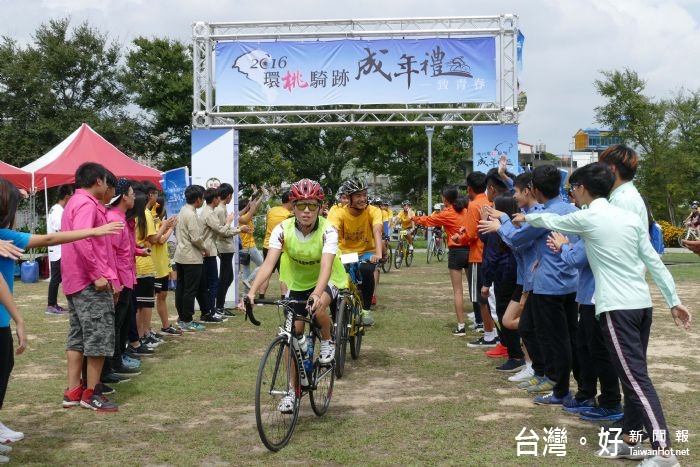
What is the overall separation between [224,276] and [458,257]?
416 centimetres

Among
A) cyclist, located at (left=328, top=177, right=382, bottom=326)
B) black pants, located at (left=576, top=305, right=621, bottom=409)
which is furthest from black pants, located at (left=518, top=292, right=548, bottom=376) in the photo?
cyclist, located at (left=328, top=177, right=382, bottom=326)

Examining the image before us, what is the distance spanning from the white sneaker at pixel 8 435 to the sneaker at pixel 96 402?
768mm

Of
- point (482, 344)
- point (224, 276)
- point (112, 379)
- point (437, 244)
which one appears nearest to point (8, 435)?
point (112, 379)

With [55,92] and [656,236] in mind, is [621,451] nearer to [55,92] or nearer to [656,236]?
[656,236]

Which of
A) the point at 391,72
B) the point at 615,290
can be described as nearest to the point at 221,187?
the point at 391,72

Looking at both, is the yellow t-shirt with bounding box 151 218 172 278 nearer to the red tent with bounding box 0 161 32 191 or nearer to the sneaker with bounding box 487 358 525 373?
the sneaker with bounding box 487 358 525 373

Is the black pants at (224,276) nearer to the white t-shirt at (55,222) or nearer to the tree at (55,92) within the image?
the white t-shirt at (55,222)

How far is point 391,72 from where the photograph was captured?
12188mm

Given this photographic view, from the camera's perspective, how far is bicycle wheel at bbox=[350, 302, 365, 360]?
729 centimetres

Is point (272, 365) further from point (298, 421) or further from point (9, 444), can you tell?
point (9, 444)

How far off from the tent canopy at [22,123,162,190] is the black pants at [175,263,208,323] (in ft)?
20.4

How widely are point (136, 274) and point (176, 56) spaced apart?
2883 centimetres

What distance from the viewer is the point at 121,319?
22.3ft

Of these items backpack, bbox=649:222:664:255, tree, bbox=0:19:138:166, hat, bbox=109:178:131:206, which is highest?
tree, bbox=0:19:138:166
